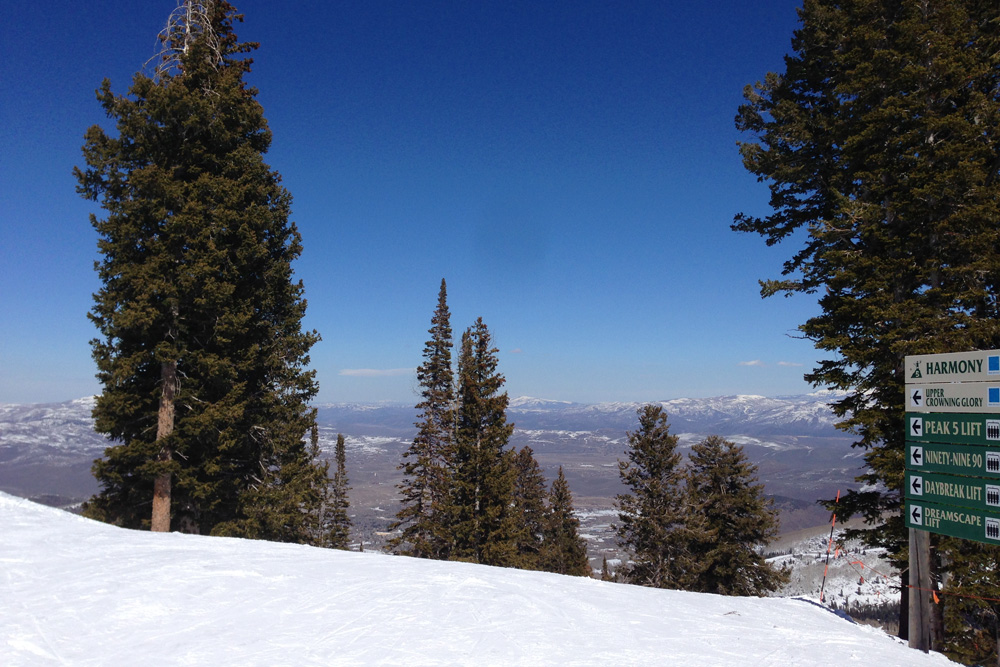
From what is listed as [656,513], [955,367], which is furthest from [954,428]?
[656,513]

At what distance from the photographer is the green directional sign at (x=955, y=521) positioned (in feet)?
23.2

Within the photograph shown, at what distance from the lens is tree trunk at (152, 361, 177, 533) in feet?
48.1

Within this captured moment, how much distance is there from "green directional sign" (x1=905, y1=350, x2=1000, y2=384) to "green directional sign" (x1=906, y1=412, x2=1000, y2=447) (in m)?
0.55

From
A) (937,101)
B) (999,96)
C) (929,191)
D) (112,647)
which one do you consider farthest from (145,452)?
(999,96)

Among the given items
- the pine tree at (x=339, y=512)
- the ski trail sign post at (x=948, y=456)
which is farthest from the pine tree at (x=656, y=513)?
the pine tree at (x=339, y=512)

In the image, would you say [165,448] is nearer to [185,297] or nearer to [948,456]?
[185,297]

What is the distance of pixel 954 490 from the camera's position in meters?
7.66

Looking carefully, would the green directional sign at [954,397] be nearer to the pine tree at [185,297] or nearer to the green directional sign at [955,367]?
the green directional sign at [955,367]

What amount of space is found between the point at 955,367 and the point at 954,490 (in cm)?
188

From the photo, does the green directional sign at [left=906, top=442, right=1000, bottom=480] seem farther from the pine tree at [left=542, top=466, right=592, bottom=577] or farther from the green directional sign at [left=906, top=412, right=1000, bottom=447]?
the pine tree at [left=542, top=466, right=592, bottom=577]

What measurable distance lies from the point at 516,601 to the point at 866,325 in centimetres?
1036

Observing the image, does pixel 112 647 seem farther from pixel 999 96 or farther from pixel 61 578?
pixel 999 96

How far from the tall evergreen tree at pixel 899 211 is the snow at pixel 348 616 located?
16.5 feet

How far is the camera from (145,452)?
1441 cm
